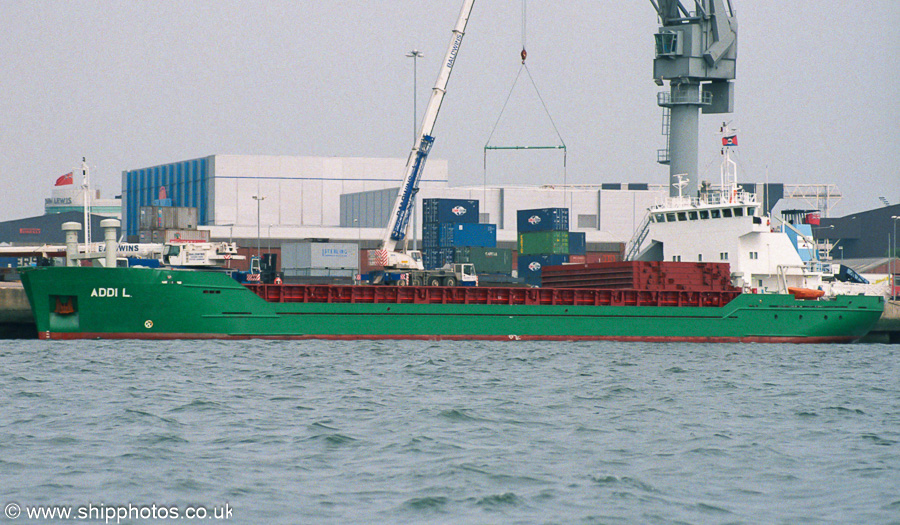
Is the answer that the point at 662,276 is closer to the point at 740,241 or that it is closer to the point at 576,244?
the point at 740,241

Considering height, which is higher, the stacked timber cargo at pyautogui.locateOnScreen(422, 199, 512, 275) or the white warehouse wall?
the white warehouse wall

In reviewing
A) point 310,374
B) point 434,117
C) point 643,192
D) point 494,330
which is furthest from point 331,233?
point 310,374

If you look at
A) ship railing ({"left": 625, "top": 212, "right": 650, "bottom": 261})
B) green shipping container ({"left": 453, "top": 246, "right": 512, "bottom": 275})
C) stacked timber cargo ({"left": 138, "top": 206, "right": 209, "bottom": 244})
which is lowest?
green shipping container ({"left": 453, "top": 246, "right": 512, "bottom": 275})

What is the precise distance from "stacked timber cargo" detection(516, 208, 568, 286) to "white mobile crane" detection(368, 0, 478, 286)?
18082mm

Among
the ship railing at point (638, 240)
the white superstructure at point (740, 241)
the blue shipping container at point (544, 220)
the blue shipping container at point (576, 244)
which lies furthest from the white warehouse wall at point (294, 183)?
the white superstructure at point (740, 241)

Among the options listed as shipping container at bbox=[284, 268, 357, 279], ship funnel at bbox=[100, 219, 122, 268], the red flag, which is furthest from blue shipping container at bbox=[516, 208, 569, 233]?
the red flag

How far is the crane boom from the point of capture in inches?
1732

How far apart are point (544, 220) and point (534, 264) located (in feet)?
11.7

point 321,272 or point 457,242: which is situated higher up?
point 457,242

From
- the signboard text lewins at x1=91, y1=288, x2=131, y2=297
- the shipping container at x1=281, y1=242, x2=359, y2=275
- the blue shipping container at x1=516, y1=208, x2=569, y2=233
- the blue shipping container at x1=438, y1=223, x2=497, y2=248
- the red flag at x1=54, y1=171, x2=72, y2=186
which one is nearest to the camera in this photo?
the signboard text lewins at x1=91, y1=288, x2=131, y2=297

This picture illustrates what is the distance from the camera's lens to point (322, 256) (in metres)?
57.9

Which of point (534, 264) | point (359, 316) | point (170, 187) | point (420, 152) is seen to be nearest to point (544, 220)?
point (534, 264)

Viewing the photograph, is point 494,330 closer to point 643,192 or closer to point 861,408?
point 861,408

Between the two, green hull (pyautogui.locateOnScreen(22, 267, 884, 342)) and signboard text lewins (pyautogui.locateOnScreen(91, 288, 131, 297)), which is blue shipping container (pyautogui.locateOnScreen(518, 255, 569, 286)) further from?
signboard text lewins (pyautogui.locateOnScreen(91, 288, 131, 297))
